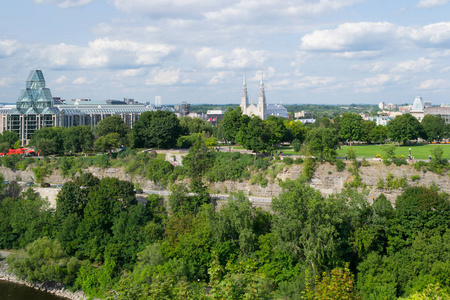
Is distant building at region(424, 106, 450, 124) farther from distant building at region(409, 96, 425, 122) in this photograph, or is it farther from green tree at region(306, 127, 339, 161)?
green tree at region(306, 127, 339, 161)

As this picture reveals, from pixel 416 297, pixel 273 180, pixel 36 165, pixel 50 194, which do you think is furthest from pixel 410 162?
pixel 36 165

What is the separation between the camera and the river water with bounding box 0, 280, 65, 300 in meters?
34.5

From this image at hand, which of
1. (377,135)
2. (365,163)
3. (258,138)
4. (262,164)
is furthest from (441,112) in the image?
(262,164)

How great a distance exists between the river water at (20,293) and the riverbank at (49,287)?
16.6 inches

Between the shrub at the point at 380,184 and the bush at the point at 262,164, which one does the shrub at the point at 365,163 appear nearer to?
the shrub at the point at 380,184

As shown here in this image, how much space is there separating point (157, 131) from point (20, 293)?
29847 millimetres

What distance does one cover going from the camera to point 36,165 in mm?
57125

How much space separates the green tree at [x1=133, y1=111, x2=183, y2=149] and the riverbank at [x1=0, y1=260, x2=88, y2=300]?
26.7 metres

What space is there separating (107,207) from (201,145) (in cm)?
1427

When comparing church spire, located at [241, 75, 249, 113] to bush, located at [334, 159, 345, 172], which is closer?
bush, located at [334, 159, 345, 172]

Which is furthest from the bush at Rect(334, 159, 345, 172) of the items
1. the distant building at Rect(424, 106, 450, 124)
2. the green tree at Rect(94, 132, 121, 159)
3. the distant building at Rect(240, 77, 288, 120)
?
the distant building at Rect(424, 106, 450, 124)

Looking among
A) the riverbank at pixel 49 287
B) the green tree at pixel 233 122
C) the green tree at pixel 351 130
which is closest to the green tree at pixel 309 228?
the riverbank at pixel 49 287

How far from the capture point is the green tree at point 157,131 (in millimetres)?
60719

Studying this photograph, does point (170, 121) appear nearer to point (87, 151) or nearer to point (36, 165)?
point (87, 151)
